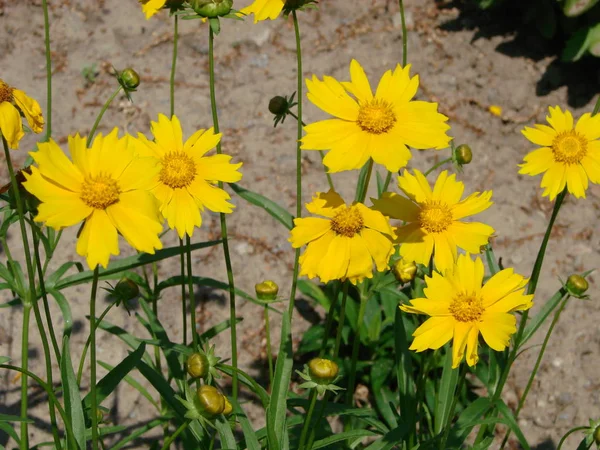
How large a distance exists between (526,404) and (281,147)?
1340 millimetres

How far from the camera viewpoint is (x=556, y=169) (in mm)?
1753

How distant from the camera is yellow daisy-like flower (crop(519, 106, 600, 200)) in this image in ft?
5.71

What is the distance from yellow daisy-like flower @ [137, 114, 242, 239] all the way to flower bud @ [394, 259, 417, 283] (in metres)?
0.48

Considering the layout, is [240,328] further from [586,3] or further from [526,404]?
[586,3]

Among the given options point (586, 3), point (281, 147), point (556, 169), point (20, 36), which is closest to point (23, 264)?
point (281, 147)

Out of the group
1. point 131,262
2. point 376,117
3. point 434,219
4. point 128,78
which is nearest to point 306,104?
point 128,78

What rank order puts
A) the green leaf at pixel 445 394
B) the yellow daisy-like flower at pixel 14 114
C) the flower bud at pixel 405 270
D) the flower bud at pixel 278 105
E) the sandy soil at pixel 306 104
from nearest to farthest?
the yellow daisy-like flower at pixel 14 114, the flower bud at pixel 278 105, the flower bud at pixel 405 270, the green leaf at pixel 445 394, the sandy soil at pixel 306 104

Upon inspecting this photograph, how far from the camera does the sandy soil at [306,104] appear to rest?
2559mm

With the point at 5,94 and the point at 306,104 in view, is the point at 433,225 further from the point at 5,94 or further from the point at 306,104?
the point at 306,104

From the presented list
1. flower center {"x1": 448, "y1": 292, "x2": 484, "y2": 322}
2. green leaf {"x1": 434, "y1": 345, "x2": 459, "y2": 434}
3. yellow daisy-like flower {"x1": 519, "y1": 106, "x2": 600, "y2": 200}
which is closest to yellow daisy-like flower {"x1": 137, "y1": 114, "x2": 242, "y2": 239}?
flower center {"x1": 448, "y1": 292, "x2": 484, "y2": 322}

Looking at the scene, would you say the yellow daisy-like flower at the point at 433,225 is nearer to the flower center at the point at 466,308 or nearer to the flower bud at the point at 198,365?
the flower center at the point at 466,308

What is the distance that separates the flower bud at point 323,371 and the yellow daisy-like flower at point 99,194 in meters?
0.35

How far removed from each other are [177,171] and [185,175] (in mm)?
17

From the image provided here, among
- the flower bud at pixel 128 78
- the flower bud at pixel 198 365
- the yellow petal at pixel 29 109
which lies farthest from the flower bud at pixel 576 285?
the yellow petal at pixel 29 109
